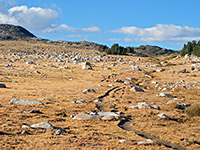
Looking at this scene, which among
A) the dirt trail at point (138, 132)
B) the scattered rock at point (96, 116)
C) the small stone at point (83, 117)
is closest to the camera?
the dirt trail at point (138, 132)

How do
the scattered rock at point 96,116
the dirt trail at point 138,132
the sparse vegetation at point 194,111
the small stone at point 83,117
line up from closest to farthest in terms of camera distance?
the dirt trail at point 138,132
the small stone at point 83,117
the scattered rock at point 96,116
the sparse vegetation at point 194,111

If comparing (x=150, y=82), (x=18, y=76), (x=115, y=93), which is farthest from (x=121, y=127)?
(x=18, y=76)

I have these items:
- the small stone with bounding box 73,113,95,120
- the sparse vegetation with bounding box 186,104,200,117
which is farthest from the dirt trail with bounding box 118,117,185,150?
the sparse vegetation with bounding box 186,104,200,117

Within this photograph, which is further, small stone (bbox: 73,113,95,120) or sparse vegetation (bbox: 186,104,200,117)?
sparse vegetation (bbox: 186,104,200,117)

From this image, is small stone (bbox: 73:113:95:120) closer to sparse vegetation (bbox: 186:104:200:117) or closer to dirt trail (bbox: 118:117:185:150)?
dirt trail (bbox: 118:117:185:150)

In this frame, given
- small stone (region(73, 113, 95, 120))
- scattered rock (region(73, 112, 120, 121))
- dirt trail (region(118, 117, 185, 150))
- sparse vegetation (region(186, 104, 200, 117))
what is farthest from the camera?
sparse vegetation (region(186, 104, 200, 117))

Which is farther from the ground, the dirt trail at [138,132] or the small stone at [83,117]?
the small stone at [83,117]

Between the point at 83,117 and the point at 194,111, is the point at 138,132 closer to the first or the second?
the point at 83,117

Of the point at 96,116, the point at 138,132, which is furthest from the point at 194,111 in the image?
the point at 96,116

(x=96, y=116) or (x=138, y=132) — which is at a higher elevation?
(x=96, y=116)

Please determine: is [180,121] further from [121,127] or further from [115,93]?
[115,93]

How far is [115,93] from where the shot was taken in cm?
4794

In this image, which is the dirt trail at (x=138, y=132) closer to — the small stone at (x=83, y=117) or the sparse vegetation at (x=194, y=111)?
the small stone at (x=83, y=117)

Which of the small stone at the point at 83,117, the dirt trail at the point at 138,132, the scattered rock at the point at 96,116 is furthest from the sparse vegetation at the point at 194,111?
the small stone at the point at 83,117
